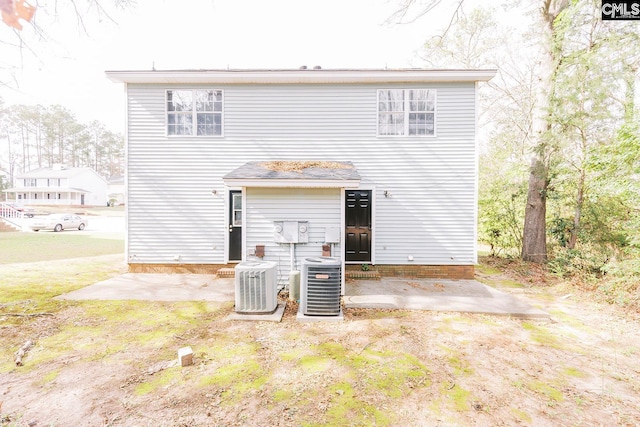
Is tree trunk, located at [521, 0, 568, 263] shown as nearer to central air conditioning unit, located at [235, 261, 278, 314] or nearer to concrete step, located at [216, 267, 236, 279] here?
central air conditioning unit, located at [235, 261, 278, 314]

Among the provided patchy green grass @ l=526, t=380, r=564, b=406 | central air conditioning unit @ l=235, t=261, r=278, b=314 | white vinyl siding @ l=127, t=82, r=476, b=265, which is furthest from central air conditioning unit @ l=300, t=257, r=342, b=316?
white vinyl siding @ l=127, t=82, r=476, b=265

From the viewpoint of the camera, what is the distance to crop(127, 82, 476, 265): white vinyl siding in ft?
24.2

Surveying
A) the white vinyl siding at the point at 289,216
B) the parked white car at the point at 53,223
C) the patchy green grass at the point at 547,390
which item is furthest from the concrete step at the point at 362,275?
the parked white car at the point at 53,223

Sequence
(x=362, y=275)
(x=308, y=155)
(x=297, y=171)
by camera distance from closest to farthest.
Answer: (x=297, y=171) → (x=362, y=275) → (x=308, y=155)

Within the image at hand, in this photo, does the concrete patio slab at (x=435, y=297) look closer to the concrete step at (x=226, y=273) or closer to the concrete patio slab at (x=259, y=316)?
the concrete patio slab at (x=259, y=316)

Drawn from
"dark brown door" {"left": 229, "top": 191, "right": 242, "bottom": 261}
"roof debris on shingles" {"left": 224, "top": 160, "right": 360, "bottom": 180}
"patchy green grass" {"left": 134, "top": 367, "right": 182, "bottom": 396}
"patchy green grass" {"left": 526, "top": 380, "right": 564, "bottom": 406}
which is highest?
"roof debris on shingles" {"left": 224, "top": 160, "right": 360, "bottom": 180}

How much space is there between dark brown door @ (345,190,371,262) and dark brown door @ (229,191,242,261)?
2.95 m

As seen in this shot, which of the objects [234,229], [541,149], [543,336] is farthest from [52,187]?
[543,336]

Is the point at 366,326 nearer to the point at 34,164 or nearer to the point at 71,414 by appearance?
the point at 71,414

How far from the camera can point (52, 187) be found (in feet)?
122

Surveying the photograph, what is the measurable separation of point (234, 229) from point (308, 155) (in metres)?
2.87

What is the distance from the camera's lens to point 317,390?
2.85 metres

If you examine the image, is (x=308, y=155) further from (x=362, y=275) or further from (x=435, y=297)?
(x=435, y=297)

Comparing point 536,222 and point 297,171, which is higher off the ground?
point 297,171
